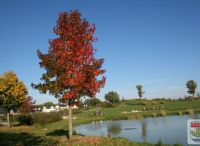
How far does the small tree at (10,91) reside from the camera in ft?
157

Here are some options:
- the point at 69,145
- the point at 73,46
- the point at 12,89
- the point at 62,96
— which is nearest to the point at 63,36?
the point at 73,46

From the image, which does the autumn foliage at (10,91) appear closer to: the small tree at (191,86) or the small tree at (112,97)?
the small tree at (112,97)

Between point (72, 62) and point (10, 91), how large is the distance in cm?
2896

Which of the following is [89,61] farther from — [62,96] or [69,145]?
[69,145]

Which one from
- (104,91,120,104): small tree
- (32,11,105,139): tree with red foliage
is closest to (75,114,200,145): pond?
(32,11,105,139): tree with red foliage

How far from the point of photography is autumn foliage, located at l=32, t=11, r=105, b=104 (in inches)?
866

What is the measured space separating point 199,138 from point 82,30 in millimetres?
11807

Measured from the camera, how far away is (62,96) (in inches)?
898

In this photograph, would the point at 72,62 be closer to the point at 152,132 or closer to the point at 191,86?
the point at 152,132

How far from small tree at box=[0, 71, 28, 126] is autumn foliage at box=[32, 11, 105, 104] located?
26798 mm

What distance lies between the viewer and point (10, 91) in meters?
48.0

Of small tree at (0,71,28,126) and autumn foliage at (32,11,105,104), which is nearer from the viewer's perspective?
autumn foliage at (32,11,105,104)

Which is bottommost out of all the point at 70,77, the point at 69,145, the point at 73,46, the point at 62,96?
the point at 69,145

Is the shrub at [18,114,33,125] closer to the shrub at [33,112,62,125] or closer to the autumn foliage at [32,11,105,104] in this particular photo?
the shrub at [33,112,62,125]
